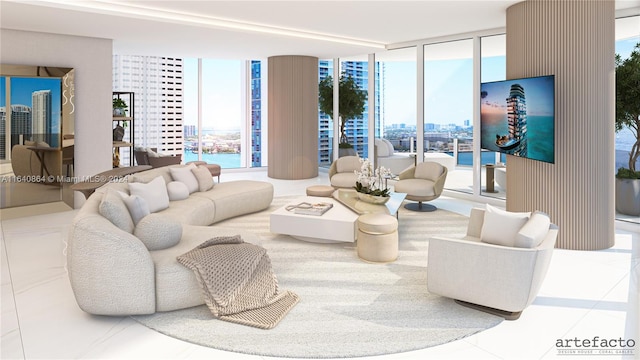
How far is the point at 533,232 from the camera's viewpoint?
2852 millimetres

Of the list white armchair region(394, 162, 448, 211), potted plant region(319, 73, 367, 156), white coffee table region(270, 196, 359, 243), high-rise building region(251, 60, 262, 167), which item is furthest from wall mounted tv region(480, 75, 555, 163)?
high-rise building region(251, 60, 262, 167)

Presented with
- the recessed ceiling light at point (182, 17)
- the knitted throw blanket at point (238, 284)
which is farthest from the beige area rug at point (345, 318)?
the recessed ceiling light at point (182, 17)

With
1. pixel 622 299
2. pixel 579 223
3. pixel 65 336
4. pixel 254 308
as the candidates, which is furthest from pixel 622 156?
pixel 65 336

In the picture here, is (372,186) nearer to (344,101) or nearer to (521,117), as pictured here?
(521,117)

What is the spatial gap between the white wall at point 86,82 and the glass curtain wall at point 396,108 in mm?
5073

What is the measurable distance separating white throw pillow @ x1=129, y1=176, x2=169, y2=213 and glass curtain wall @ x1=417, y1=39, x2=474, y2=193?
4951mm

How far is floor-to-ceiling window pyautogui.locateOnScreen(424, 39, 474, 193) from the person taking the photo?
741 centimetres

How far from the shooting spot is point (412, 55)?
8.34 meters

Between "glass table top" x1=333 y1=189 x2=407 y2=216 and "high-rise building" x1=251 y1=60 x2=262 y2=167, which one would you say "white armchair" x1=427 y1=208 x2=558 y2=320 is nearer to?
"glass table top" x1=333 y1=189 x2=407 y2=216

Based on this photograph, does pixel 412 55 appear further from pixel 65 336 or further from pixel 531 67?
pixel 65 336

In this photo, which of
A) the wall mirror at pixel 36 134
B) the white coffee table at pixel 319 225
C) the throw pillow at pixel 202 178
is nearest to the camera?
the white coffee table at pixel 319 225

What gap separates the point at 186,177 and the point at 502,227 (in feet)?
12.9

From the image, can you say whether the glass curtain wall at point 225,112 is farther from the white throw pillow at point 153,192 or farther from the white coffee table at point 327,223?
the white coffee table at point 327,223

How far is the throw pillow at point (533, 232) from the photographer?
2.81m
